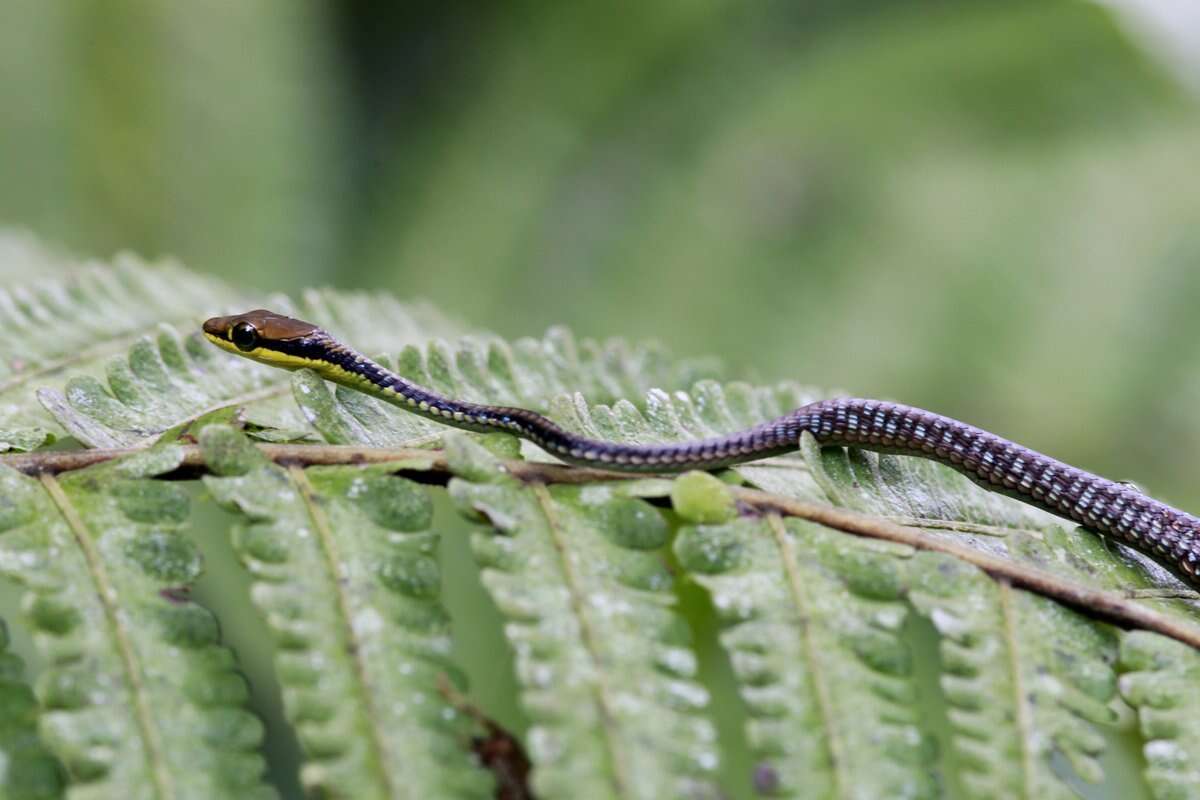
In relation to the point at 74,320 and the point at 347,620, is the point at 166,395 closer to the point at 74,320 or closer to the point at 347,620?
the point at 74,320

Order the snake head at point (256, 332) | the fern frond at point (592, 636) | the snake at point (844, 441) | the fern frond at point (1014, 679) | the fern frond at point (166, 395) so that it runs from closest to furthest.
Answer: the fern frond at point (592, 636) → the fern frond at point (1014, 679) → the fern frond at point (166, 395) → the snake at point (844, 441) → the snake head at point (256, 332)

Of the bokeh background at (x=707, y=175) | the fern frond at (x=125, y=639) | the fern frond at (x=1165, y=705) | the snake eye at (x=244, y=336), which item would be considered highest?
the bokeh background at (x=707, y=175)

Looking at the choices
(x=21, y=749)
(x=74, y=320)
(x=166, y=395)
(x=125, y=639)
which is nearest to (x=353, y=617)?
(x=125, y=639)

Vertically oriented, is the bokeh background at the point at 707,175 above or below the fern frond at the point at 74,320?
above

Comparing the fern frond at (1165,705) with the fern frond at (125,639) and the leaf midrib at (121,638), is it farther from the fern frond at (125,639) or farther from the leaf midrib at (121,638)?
the leaf midrib at (121,638)

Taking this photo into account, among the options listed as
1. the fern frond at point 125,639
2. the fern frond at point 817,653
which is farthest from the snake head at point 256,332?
the fern frond at point 817,653

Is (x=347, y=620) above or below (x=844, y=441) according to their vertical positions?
below

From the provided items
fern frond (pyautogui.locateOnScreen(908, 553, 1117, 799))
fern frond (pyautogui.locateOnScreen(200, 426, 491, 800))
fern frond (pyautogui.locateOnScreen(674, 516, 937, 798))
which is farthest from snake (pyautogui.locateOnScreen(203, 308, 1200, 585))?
fern frond (pyautogui.locateOnScreen(908, 553, 1117, 799))
